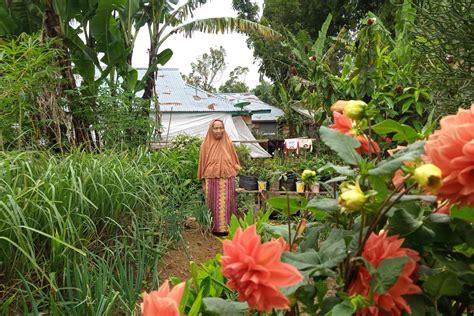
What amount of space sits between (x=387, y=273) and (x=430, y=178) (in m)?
0.13

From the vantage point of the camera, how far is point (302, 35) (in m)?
11.7

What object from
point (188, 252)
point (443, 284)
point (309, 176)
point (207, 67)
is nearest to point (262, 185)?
point (188, 252)

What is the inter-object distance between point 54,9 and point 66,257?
455 centimetres

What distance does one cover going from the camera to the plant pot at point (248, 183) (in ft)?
22.7

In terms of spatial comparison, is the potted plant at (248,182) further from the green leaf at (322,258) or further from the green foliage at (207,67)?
the green foliage at (207,67)

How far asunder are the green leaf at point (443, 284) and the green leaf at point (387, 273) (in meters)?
0.06

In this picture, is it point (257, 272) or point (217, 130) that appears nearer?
point (257, 272)

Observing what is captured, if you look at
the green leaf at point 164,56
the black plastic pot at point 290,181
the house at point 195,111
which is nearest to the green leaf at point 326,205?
the black plastic pot at point 290,181

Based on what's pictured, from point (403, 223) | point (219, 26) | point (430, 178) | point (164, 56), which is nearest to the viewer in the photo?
point (430, 178)

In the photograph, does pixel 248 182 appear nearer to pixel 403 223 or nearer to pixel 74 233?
pixel 74 233

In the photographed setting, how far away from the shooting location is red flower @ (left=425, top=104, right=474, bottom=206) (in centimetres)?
48

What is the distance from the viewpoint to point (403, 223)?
1.93 feet

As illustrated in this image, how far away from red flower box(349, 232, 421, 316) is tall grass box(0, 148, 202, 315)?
1225mm

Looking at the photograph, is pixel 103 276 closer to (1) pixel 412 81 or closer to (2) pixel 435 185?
(2) pixel 435 185
